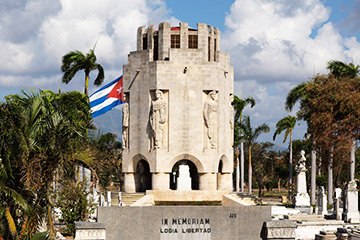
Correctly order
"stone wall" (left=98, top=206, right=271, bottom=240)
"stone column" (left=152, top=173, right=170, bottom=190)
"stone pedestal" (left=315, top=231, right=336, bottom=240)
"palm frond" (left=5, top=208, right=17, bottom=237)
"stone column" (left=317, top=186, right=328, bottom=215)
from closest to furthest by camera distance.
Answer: "palm frond" (left=5, top=208, right=17, bottom=237) → "stone wall" (left=98, top=206, right=271, bottom=240) → "stone pedestal" (left=315, top=231, right=336, bottom=240) → "stone column" (left=152, top=173, right=170, bottom=190) → "stone column" (left=317, top=186, right=328, bottom=215)

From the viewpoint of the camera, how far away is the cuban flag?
39.6 m

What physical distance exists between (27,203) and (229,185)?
23.1m

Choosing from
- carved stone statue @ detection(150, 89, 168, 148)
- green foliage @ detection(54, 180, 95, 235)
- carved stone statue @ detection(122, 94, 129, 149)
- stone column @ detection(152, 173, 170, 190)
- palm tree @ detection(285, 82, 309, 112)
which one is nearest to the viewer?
green foliage @ detection(54, 180, 95, 235)

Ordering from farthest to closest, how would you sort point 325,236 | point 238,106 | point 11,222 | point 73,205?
point 238,106 → point 73,205 → point 325,236 → point 11,222

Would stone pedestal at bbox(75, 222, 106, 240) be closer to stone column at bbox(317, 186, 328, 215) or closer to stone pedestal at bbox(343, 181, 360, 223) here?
stone pedestal at bbox(343, 181, 360, 223)

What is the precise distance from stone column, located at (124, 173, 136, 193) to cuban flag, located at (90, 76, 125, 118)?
492 cm

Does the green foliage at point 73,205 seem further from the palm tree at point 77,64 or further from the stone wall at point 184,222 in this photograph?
the palm tree at point 77,64

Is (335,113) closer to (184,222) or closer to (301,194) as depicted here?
(301,194)

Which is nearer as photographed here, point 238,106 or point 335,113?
point 335,113

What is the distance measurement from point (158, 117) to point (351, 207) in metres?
13.0

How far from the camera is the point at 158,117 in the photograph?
35.7m

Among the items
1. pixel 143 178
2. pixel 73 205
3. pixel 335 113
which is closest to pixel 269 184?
pixel 335 113

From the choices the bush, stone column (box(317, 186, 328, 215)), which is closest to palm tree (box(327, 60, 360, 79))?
stone column (box(317, 186, 328, 215))

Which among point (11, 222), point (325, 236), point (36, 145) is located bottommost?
point (325, 236)
